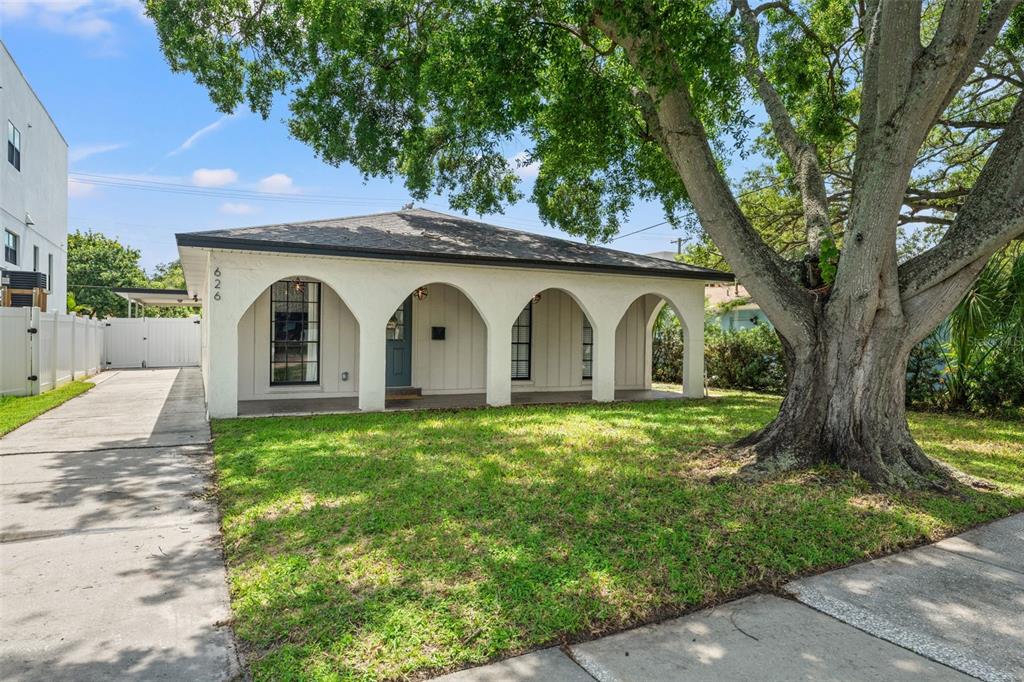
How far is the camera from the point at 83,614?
318cm

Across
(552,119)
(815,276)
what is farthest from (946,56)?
(552,119)

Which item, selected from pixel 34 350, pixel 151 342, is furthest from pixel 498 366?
pixel 151 342

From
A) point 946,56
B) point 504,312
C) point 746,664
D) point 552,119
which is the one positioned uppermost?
point 552,119

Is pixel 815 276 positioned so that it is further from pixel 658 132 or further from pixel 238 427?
pixel 238 427

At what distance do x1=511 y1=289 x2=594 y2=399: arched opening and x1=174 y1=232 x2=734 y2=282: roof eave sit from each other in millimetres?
2113

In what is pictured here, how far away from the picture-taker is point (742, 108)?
398 inches

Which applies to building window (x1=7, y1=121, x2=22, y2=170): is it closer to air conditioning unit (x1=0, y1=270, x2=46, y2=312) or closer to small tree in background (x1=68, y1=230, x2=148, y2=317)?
air conditioning unit (x1=0, y1=270, x2=46, y2=312)

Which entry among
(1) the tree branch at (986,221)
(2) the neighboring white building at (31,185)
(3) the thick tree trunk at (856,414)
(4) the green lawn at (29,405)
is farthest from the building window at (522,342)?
(2) the neighboring white building at (31,185)

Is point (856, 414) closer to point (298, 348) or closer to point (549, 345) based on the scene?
point (549, 345)

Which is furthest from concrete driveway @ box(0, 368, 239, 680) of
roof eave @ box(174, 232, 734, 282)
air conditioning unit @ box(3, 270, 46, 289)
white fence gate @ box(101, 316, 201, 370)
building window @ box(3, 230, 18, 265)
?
white fence gate @ box(101, 316, 201, 370)

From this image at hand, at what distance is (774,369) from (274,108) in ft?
43.4

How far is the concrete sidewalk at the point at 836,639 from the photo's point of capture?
8.89 ft

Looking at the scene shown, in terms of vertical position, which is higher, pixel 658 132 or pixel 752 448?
pixel 658 132

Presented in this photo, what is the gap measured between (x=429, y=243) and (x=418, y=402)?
3112 mm
